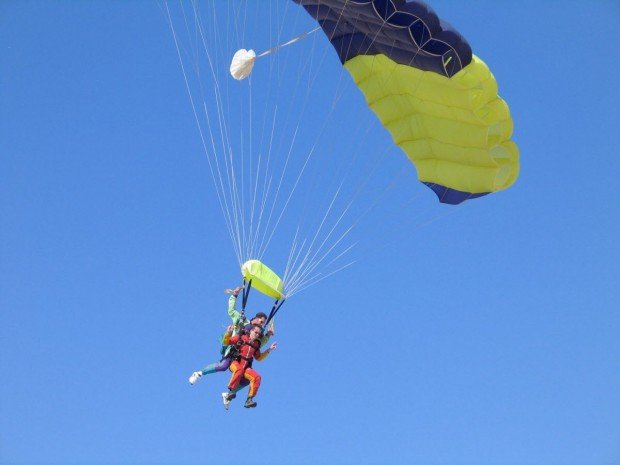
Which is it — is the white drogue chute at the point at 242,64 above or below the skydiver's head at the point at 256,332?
above

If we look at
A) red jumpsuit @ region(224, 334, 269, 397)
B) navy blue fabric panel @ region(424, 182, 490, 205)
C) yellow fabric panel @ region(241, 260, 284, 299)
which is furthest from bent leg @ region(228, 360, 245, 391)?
navy blue fabric panel @ region(424, 182, 490, 205)

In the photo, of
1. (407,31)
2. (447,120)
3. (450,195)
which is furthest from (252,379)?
(407,31)

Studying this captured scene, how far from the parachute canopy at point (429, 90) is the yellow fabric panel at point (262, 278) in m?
2.81

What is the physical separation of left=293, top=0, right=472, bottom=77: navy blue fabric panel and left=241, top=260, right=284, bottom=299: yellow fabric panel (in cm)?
324

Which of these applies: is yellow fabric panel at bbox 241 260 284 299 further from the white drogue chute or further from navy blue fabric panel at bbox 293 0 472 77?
navy blue fabric panel at bbox 293 0 472 77

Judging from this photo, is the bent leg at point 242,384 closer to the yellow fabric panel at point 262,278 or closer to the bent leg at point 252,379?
the bent leg at point 252,379

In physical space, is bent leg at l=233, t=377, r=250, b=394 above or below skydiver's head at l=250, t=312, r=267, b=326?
below

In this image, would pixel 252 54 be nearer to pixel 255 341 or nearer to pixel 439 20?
pixel 439 20

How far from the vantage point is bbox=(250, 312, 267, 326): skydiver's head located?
13.9 metres

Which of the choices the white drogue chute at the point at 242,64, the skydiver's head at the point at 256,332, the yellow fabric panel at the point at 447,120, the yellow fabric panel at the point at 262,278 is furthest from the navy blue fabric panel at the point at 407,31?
the skydiver's head at the point at 256,332

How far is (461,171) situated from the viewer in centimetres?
1495

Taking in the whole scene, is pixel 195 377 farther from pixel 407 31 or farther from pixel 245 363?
pixel 407 31

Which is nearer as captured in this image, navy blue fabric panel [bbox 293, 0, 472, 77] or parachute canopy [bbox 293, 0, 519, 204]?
navy blue fabric panel [bbox 293, 0, 472, 77]

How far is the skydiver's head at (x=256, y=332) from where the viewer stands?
13.7 m
